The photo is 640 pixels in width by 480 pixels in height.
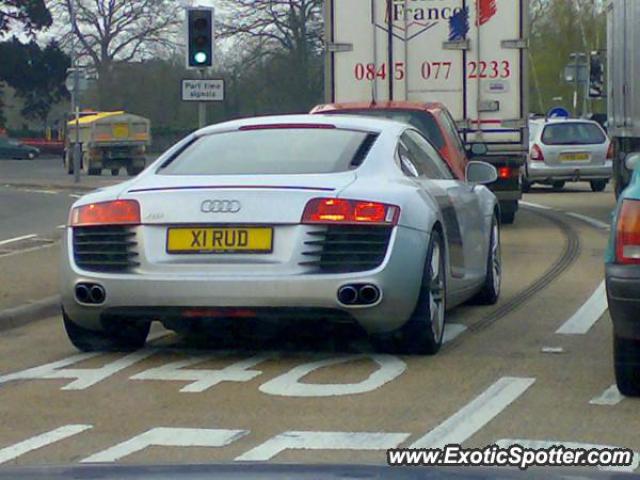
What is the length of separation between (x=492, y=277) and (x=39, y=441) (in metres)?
5.05

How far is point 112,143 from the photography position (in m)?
56.9

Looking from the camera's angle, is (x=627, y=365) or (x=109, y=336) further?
(x=109, y=336)

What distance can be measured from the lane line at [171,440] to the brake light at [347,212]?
162 centimetres

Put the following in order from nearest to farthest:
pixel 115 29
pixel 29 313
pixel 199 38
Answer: pixel 29 313, pixel 199 38, pixel 115 29

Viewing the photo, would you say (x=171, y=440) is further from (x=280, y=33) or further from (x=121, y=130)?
(x=121, y=130)

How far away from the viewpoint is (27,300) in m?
11.0

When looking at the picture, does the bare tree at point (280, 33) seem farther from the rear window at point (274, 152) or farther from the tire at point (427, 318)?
the tire at point (427, 318)

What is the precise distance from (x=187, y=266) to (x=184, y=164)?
0.97 meters

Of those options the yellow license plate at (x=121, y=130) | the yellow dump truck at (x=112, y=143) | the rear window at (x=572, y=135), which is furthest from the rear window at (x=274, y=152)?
the yellow license plate at (x=121, y=130)

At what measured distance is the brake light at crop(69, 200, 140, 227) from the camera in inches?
318

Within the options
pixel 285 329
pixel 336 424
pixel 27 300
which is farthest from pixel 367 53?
pixel 336 424

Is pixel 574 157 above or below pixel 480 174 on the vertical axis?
below

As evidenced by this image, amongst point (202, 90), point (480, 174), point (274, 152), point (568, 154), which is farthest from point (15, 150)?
point (274, 152)

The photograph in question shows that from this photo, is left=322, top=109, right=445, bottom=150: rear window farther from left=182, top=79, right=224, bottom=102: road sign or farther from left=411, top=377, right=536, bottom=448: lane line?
left=411, top=377, right=536, bottom=448: lane line
